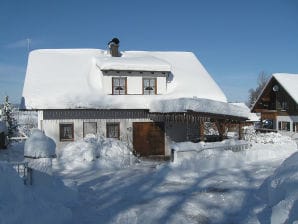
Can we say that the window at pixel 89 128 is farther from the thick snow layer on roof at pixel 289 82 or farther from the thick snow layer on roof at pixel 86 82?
the thick snow layer on roof at pixel 289 82

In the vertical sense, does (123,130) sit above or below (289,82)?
below

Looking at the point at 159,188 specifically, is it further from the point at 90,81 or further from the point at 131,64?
the point at 90,81

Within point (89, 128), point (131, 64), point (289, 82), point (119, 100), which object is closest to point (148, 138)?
point (119, 100)

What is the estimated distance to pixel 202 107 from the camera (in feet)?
56.4

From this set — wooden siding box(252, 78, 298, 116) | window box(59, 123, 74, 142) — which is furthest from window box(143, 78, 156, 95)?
wooden siding box(252, 78, 298, 116)

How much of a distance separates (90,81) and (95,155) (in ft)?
20.1

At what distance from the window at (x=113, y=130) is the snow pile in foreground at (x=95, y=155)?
126 centimetres

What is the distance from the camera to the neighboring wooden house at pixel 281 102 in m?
30.5

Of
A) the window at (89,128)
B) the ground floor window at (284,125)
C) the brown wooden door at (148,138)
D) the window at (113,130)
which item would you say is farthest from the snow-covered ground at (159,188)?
the ground floor window at (284,125)

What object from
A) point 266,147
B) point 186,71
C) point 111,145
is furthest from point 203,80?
point 111,145

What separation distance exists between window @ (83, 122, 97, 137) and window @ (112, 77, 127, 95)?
2.40 m

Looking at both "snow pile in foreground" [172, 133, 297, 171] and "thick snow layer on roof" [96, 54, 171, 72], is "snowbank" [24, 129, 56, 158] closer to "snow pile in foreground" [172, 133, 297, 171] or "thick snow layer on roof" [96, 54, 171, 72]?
"snow pile in foreground" [172, 133, 297, 171]

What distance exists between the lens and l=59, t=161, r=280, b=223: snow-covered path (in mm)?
8883

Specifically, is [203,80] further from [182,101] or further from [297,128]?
[297,128]
